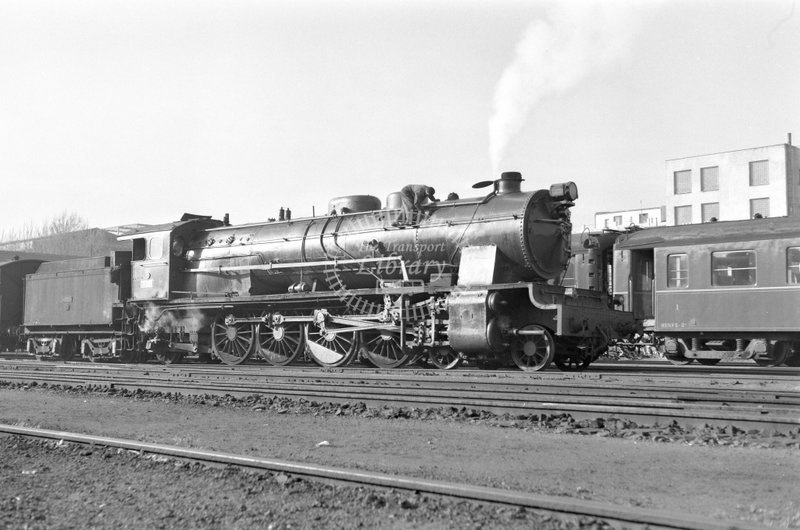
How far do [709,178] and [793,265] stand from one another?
39.6 metres

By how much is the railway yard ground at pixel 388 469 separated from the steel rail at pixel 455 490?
5 cm

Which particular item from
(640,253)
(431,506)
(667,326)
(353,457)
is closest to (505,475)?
(431,506)

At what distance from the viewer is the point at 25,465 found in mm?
6449

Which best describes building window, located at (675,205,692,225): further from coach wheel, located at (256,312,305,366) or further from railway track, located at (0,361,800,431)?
railway track, located at (0,361,800,431)

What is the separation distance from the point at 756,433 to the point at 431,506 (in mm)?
3659

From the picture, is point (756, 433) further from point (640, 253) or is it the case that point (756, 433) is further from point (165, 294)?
point (165, 294)

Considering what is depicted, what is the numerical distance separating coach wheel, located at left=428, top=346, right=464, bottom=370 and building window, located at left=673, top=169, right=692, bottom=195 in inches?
1673

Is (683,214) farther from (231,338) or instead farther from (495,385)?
(495,385)

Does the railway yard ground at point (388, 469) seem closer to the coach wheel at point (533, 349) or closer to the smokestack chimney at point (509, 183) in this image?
the coach wheel at point (533, 349)

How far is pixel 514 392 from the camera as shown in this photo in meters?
9.42

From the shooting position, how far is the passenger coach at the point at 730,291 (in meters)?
14.3

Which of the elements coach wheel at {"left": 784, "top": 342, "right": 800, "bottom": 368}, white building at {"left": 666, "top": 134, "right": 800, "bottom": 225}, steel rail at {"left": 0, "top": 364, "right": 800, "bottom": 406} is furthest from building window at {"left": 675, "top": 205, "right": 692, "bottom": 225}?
steel rail at {"left": 0, "top": 364, "right": 800, "bottom": 406}

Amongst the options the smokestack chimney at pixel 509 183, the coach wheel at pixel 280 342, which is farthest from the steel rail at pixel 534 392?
the smokestack chimney at pixel 509 183

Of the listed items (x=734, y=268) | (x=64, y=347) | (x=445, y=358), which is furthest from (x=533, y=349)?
(x=64, y=347)
